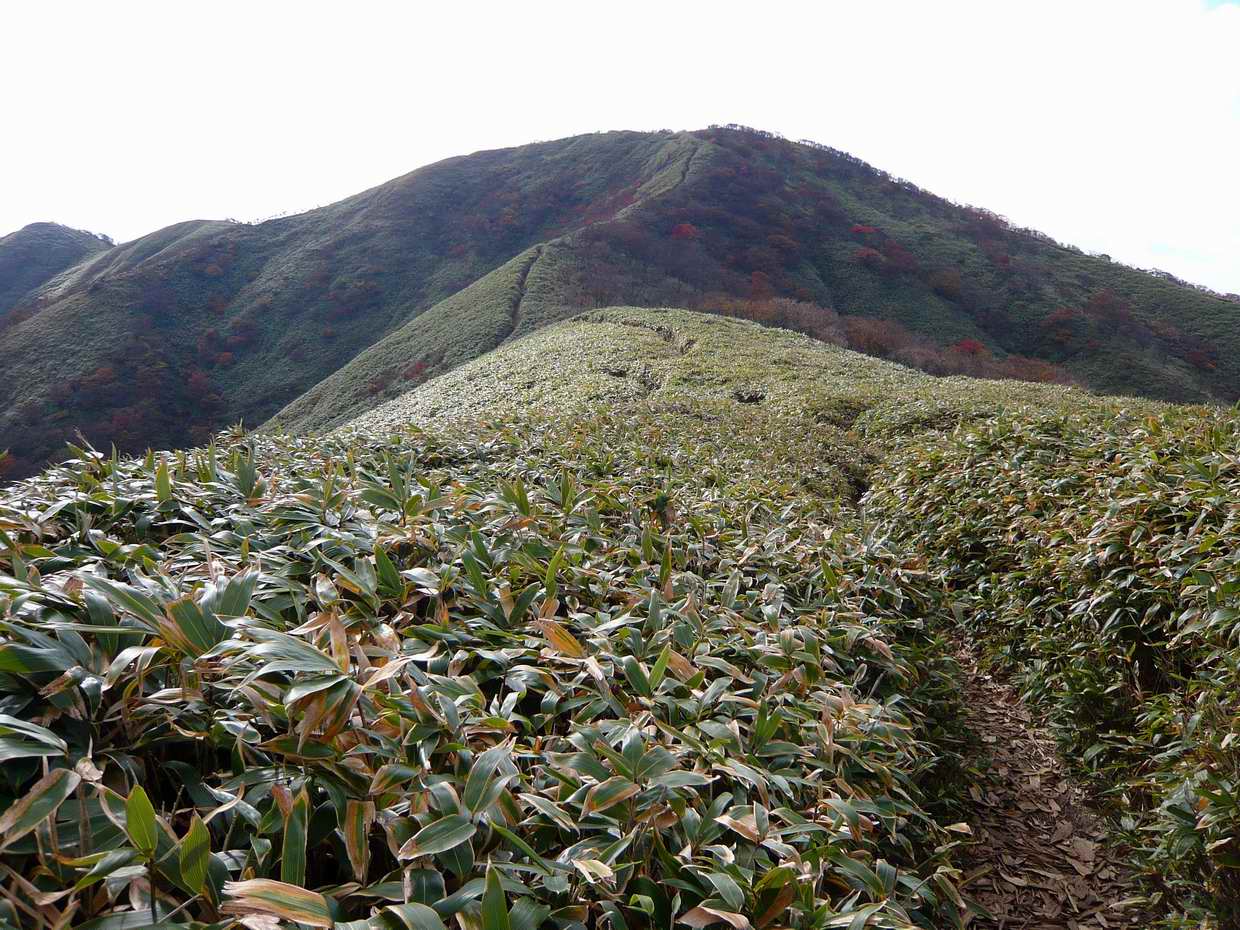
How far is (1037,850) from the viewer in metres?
3.27

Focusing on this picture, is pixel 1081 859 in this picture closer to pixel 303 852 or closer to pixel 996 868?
pixel 996 868

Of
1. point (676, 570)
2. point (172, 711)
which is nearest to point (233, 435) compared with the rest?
point (676, 570)

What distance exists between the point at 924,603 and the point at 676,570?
1.83 meters

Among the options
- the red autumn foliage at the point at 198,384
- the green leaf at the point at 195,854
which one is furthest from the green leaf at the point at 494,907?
the red autumn foliage at the point at 198,384

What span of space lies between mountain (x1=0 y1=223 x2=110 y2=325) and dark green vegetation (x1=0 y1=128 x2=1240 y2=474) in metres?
2.63

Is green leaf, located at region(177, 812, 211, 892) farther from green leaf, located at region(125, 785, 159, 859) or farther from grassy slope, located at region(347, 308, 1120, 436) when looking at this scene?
grassy slope, located at region(347, 308, 1120, 436)

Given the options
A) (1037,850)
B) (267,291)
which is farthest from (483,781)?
(267,291)

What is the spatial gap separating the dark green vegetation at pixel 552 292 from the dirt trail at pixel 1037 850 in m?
26.7

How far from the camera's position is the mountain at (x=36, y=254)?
170 feet

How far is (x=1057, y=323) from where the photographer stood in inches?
1452

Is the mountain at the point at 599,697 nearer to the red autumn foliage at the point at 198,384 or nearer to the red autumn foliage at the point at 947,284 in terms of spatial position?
the red autumn foliage at the point at 198,384

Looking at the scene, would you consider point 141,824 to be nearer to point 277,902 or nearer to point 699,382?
point 277,902

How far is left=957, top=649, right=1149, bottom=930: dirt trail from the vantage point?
9.48ft

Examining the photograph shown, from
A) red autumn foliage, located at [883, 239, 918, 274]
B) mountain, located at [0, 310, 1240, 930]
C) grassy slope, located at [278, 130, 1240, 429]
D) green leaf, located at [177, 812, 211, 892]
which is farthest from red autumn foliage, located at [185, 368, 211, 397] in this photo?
green leaf, located at [177, 812, 211, 892]
